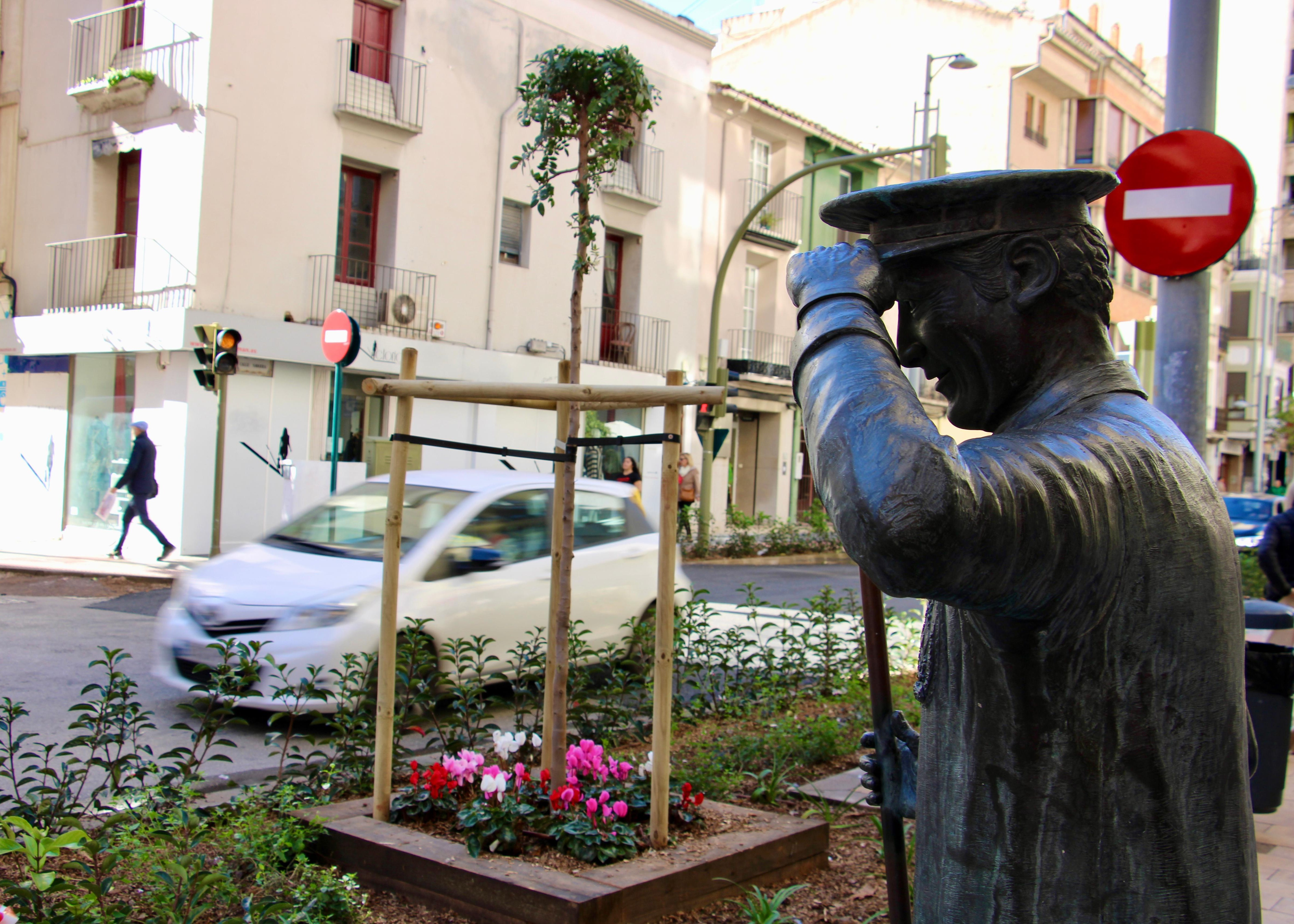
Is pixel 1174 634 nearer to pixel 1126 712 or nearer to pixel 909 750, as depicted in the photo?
pixel 1126 712

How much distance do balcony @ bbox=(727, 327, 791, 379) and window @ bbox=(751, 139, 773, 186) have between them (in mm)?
3625

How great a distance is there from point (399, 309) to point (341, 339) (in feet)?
23.5

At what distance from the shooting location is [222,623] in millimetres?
7016

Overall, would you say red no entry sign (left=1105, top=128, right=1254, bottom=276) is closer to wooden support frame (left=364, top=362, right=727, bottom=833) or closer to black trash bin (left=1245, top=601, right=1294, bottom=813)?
black trash bin (left=1245, top=601, right=1294, bottom=813)

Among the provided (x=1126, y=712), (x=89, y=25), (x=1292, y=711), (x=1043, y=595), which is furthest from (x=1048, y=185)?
(x=89, y=25)

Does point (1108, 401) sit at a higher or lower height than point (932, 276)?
lower

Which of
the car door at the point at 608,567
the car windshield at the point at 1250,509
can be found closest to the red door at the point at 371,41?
the car door at the point at 608,567

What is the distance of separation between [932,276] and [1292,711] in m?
4.64

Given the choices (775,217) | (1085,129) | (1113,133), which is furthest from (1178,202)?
(1113,133)

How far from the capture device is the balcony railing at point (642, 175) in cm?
2275

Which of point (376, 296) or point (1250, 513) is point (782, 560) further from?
point (1250, 513)

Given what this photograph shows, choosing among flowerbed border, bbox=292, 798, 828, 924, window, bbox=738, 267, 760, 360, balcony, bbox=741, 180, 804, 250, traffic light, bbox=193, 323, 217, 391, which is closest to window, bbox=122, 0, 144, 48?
traffic light, bbox=193, 323, 217, 391

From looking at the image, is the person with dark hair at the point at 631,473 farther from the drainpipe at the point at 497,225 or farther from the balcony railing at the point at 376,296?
the balcony railing at the point at 376,296

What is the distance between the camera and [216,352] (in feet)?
44.2
